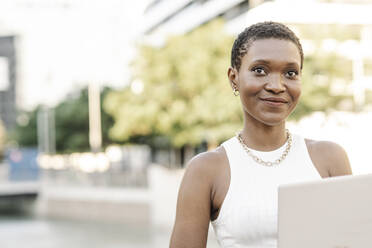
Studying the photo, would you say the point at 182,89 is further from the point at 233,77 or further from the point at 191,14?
the point at 191,14

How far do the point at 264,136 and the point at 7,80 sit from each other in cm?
9940

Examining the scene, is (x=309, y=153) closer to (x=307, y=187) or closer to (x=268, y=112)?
(x=268, y=112)

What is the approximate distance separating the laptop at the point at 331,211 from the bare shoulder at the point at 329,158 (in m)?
0.44

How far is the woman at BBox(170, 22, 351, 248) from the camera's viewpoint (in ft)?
5.24

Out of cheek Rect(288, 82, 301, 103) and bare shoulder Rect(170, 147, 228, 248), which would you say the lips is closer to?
cheek Rect(288, 82, 301, 103)

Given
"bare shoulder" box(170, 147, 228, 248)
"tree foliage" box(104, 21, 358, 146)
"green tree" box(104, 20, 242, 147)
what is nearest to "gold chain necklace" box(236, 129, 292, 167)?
"bare shoulder" box(170, 147, 228, 248)

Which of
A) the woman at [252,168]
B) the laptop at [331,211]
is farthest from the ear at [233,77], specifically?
the laptop at [331,211]

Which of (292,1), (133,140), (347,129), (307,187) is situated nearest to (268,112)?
(307,187)

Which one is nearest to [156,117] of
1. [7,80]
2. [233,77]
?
[233,77]

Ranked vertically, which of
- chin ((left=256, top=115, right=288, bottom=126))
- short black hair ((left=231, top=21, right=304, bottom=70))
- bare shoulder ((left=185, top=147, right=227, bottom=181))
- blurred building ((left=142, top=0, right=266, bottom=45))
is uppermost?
blurred building ((left=142, top=0, right=266, bottom=45))

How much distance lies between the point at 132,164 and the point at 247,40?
39265 mm

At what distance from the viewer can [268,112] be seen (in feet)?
5.44

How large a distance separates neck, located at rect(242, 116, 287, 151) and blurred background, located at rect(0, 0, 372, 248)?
8.51 metres

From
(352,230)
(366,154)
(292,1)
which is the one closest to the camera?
(352,230)
